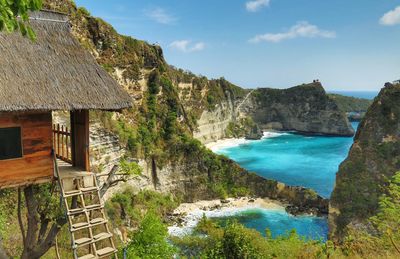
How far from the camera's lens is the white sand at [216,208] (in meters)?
47.2

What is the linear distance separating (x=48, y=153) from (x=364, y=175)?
35.6 m

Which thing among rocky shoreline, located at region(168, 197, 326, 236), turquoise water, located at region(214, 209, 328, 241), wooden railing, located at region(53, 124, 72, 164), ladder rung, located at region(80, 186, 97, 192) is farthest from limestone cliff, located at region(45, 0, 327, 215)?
ladder rung, located at region(80, 186, 97, 192)

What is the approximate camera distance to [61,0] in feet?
142

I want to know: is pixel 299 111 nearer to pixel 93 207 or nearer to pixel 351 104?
pixel 351 104

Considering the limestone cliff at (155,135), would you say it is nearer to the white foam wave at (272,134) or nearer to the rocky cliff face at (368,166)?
the rocky cliff face at (368,166)

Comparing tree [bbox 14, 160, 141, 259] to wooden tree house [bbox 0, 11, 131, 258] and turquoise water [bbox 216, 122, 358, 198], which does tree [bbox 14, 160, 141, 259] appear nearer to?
wooden tree house [bbox 0, 11, 131, 258]

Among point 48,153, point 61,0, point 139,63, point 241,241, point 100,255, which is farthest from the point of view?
point 139,63

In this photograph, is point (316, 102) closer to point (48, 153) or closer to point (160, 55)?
point (160, 55)

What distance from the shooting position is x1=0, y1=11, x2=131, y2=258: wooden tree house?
1112 cm

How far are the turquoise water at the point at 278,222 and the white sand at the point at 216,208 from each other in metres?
1.53

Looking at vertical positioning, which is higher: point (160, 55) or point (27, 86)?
point (160, 55)

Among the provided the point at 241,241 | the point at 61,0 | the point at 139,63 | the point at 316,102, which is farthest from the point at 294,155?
the point at 241,241

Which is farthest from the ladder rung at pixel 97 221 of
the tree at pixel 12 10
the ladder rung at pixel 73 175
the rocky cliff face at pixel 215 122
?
the rocky cliff face at pixel 215 122

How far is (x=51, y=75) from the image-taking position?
39.7 feet
